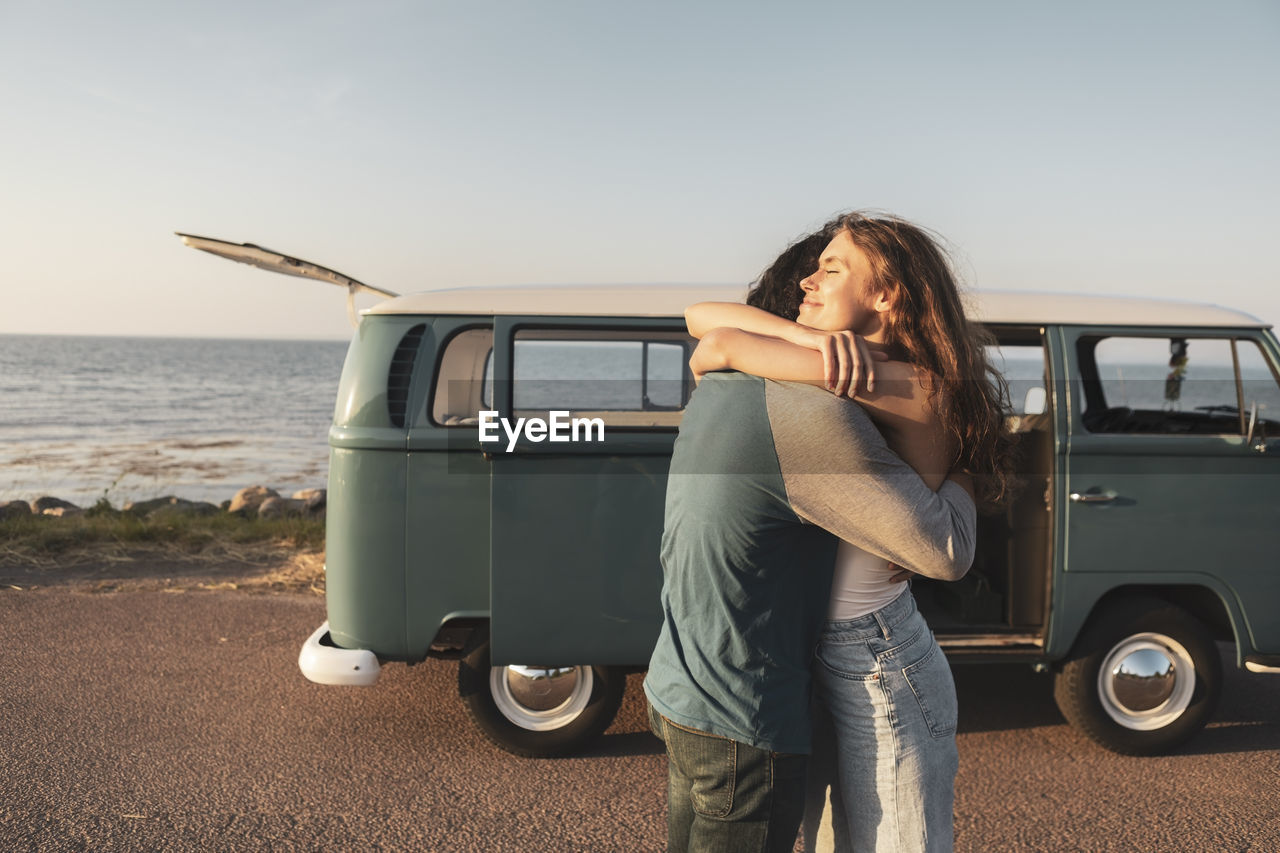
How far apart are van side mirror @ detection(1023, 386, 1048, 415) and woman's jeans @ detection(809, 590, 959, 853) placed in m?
3.22

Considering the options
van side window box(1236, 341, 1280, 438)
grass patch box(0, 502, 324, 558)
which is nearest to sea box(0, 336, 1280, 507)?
van side window box(1236, 341, 1280, 438)

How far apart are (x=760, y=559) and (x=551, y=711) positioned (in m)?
2.89

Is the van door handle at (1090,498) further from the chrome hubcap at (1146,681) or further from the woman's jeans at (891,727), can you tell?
the woman's jeans at (891,727)

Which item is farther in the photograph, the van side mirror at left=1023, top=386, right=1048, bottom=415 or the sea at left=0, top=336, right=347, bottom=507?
the sea at left=0, top=336, right=347, bottom=507

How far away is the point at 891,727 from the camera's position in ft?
4.99

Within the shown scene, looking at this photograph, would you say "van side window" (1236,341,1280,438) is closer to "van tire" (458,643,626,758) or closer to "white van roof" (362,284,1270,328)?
"white van roof" (362,284,1270,328)

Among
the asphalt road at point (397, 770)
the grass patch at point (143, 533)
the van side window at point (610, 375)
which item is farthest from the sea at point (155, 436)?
the van side window at point (610, 375)

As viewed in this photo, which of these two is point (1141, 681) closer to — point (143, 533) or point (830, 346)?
point (830, 346)

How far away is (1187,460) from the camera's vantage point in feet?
13.0

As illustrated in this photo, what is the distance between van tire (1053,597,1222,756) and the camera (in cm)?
408

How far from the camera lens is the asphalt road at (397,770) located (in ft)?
11.0

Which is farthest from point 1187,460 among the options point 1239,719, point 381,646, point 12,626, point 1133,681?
point 12,626

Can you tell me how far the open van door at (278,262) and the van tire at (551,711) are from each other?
1.82m

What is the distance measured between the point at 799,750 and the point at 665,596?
1.10ft
